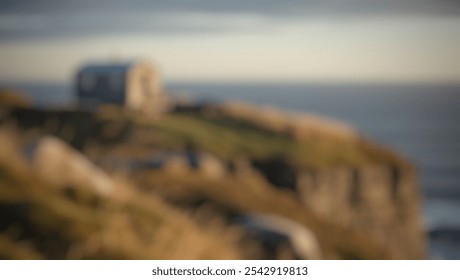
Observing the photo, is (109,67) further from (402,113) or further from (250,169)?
(402,113)

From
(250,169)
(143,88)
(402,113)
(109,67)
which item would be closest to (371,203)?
(402,113)

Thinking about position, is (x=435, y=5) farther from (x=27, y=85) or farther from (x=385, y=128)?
(x=27, y=85)

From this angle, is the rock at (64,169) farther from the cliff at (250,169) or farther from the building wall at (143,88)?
the building wall at (143,88)

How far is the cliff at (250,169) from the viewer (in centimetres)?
516

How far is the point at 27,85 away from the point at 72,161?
0.74 metres

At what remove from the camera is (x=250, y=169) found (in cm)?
536

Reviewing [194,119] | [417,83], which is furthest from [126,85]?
[417,83]

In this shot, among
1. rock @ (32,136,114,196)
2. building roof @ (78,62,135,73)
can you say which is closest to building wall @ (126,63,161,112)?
building roof @ (78,62,135,73)

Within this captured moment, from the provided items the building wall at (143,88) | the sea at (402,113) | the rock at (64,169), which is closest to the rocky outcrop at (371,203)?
the sea at (402,113)

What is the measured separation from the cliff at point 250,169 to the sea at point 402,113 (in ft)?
0.29

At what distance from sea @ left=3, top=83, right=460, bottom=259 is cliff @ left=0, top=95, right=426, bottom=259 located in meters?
0.09

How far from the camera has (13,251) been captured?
448 centimetres

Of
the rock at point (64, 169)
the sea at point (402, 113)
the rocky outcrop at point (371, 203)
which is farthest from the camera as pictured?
the rocky outcrop at point (371, 203)

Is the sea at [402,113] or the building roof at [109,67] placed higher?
the building roof at [109,67]
